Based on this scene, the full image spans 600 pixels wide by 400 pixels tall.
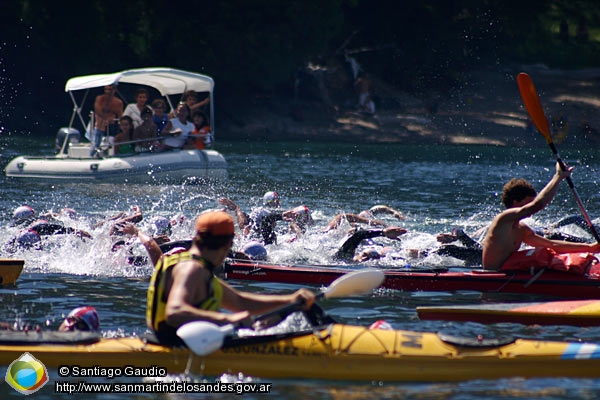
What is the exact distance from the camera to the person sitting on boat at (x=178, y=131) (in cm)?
2041

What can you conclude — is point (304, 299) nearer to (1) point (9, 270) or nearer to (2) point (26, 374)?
(2) point (26, 374)

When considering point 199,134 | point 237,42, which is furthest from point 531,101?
point 237,42

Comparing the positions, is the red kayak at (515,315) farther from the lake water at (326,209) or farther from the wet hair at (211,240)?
the wet hair at (211,240)

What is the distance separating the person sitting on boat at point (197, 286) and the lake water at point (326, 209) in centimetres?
59

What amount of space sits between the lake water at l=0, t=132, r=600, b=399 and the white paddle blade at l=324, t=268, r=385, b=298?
643 millimetres

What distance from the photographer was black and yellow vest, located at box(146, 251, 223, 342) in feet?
19.8

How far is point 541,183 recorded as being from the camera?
77.1 feet

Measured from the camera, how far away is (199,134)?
20781mm

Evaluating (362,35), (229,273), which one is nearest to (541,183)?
(229,273)

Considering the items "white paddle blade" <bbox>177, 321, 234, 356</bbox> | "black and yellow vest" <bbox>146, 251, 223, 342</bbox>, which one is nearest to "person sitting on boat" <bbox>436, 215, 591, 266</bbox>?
"black and yellow vest" <bbox>146, 251, 223, 342</bbox>

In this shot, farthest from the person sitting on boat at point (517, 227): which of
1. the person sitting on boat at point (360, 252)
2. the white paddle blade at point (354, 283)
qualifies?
the white paddle blade at point (354, 283)

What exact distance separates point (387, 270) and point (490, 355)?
3.77 meters

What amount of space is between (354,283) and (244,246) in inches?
168

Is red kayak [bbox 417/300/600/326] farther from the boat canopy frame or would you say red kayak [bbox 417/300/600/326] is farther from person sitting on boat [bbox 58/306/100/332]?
the boat canopy frame
